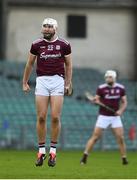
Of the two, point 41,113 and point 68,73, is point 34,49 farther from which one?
point 41,113

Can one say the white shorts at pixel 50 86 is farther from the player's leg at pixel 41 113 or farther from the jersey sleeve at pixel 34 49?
the jersey sleeve at pixel 34 49

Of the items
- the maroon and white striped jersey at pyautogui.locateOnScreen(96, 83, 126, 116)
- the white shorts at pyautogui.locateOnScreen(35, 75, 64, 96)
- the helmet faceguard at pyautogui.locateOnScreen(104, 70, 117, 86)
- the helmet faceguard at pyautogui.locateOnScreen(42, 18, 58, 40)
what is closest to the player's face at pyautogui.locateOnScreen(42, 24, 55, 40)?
the helmet faceguard at pyautogui.locateOnScreen(42, 18, 58, 40)

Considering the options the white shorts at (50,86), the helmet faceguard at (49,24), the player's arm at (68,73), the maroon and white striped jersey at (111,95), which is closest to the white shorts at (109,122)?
the maroon and white striped jersey at (111,95)

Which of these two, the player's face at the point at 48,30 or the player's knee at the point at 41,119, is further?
the player's knee at the point at 41,119

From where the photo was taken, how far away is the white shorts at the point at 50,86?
45.4 ft

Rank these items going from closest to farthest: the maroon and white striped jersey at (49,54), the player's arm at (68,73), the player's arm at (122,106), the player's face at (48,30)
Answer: the player's face at (48,30) < the maroon and white striped jersey at (49,54) < the player's arm at (68,73) < the player's arm at (122,106)

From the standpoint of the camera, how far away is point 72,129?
30469 millimetres

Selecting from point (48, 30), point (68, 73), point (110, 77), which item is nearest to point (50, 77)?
point (68, 73)

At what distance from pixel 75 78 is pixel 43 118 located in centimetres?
2480

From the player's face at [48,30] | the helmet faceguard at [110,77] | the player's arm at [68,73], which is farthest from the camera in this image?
the helmet faceguard at [110,77]

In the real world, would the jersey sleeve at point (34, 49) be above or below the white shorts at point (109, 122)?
above

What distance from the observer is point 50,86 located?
1382 centimetres

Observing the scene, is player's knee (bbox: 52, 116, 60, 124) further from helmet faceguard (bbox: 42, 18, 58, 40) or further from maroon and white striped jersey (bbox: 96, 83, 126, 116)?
maroon and white striped jersey (bbox: 96, 83, 126, 116)

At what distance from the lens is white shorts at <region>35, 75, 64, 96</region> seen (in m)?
13.8
